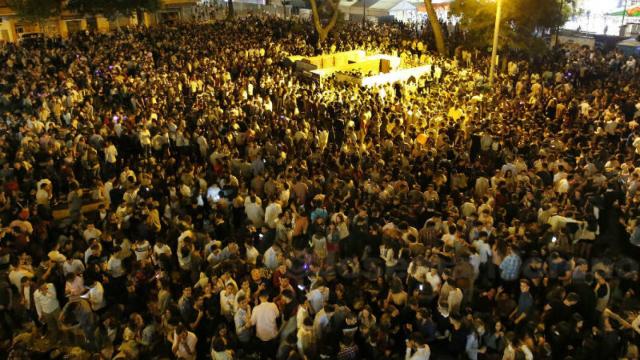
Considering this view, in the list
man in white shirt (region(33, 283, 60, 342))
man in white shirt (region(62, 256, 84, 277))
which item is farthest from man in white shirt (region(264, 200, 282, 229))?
man in white shirt (region(33, 283, 60, 342))

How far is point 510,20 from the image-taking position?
774 inches

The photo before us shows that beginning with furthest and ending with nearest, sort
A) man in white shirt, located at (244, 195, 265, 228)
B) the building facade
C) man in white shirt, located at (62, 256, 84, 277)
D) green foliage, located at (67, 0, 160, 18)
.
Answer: the building facade, green foliage, located at (67, 0, 160, 18), man in white shirt, located at (244, 195, 265, 228), man in white shirt, located at (62, 256, 84, 277)

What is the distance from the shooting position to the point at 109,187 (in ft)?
30.0

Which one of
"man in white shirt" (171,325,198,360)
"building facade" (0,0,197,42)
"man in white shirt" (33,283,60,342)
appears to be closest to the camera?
"man in white shirt" (171,325,198,360)

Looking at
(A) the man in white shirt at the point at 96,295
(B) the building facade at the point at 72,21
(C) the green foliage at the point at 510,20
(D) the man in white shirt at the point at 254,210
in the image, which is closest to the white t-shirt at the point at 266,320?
(A) the man in white shirt at the point at 96,295

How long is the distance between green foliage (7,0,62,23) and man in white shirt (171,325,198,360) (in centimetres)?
2354

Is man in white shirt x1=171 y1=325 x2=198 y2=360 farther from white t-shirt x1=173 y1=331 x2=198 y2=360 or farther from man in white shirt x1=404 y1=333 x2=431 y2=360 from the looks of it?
man in white shirt x1=404 y1=333 x2=431 y2=360

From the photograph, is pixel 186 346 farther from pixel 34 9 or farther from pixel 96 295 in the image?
pixel 34 9

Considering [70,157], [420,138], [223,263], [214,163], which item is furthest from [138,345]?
[420,138]

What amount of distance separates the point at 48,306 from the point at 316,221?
3768 millimetres

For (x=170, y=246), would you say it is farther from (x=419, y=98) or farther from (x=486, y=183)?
(x=419, y=98)

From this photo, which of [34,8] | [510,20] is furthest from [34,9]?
[510,20]

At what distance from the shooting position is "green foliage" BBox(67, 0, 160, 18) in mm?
24828

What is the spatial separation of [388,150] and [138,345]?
6.77 m
